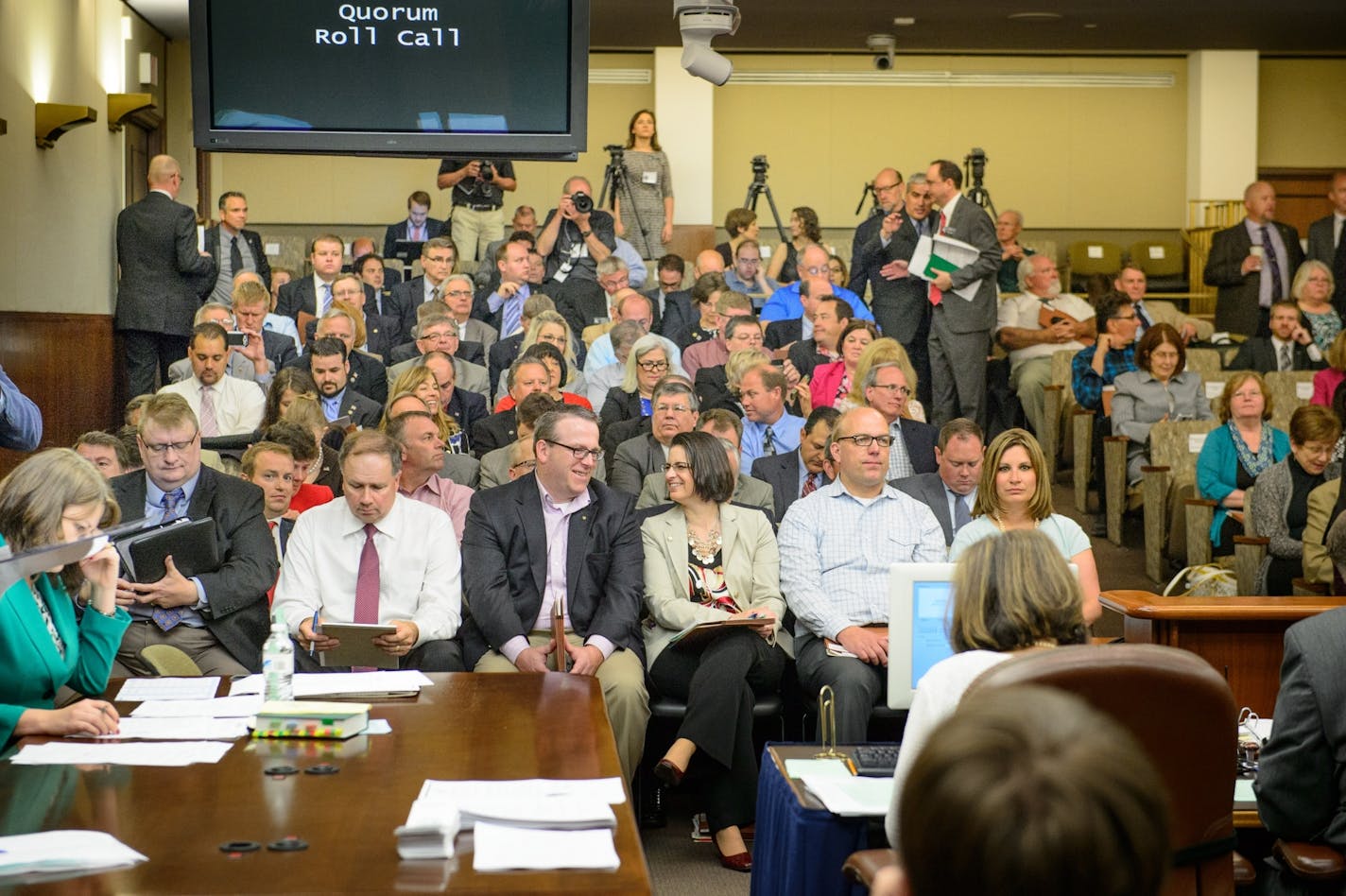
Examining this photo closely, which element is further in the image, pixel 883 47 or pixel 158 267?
pixel 883 47

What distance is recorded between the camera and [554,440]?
452 cm

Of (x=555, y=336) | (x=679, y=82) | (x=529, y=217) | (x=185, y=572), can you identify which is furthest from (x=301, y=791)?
(x=679, y=82)

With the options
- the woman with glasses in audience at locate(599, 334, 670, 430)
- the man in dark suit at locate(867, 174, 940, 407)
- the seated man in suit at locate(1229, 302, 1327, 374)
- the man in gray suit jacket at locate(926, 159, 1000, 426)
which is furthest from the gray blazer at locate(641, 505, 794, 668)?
the seated man in suit at locate(1229, 302, 1327, 374)

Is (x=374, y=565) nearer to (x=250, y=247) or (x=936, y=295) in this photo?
(x=936, y=295)

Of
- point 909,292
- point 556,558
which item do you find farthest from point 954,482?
point 909,292

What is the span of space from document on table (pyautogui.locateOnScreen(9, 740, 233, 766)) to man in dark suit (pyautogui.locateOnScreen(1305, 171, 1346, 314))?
28.5ft

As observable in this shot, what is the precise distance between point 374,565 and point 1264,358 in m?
6.02

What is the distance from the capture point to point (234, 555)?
174 inches

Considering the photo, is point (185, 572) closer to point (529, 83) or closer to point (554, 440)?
point (554, 440)

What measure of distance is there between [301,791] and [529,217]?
8.30 m

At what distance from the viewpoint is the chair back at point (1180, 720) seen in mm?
2170

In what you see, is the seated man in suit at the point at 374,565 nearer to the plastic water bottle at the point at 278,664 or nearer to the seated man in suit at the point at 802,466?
the plastic water bottle at the point at 278,664

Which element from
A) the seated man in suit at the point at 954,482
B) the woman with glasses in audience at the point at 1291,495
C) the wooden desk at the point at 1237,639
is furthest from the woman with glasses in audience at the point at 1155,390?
the wooden desk at the point at 1237,639

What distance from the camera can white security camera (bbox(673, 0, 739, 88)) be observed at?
5.49 m
